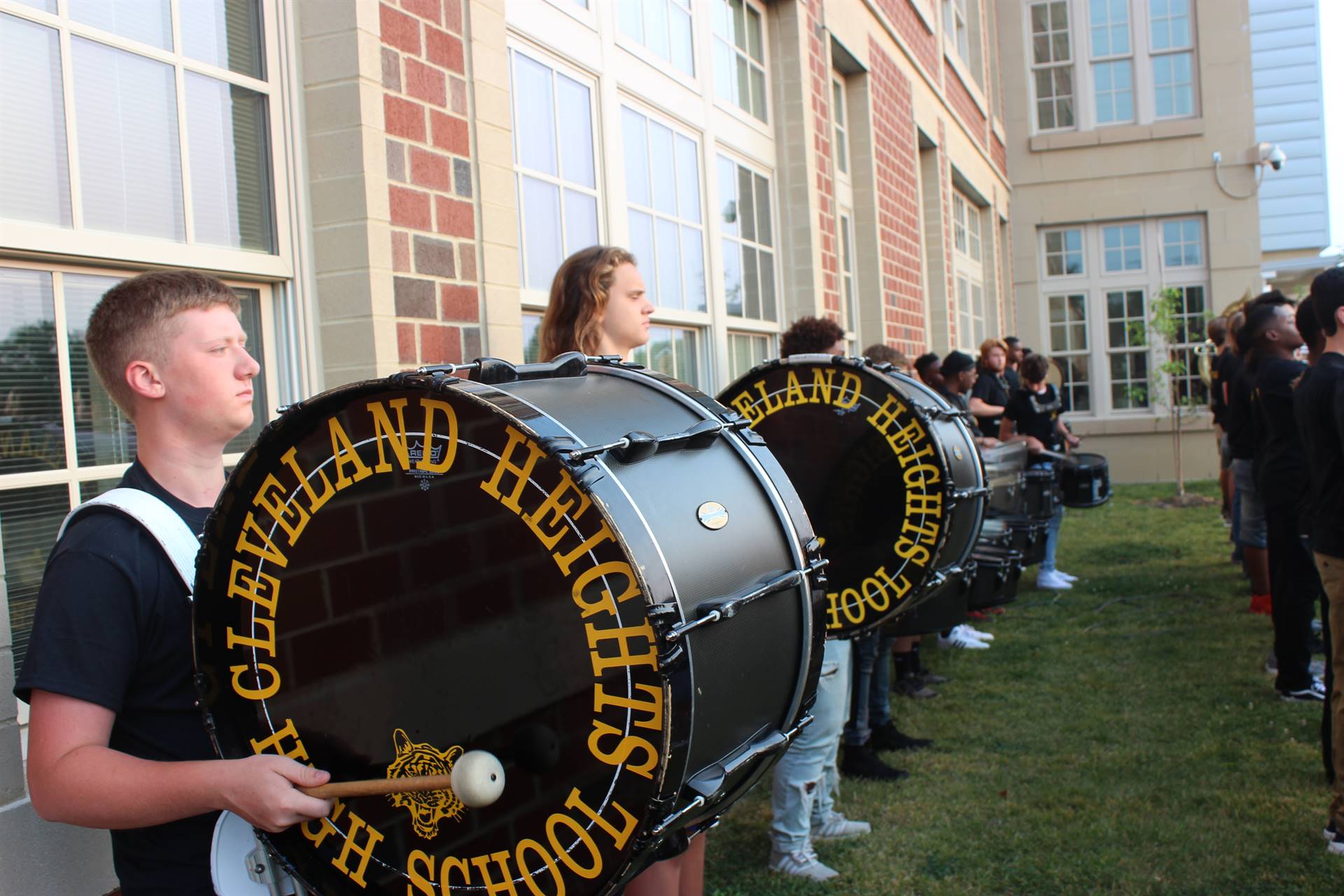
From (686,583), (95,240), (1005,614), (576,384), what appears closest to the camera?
(686,583)

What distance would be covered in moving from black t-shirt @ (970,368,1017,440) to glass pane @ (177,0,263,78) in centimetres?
549

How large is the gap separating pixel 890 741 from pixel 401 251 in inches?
110

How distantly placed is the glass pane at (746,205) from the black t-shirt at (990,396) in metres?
2.35

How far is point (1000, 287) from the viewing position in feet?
48.2

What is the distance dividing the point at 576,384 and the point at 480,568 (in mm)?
322

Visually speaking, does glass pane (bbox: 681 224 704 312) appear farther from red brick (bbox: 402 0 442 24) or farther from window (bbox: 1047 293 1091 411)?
window (bbox: 1047 293 1091 411)

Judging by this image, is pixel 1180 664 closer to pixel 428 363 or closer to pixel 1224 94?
pixel 428 363

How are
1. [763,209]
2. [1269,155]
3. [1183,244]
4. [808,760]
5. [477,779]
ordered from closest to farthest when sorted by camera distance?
[477,779], [808,760], [763,209], [1269,155], [1183,244]

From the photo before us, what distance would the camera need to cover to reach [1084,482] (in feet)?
24.2

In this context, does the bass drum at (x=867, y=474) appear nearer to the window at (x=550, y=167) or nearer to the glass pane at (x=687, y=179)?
the window at (x=550, y=167)

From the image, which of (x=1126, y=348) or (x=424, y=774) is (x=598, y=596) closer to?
(x=424, y=774)

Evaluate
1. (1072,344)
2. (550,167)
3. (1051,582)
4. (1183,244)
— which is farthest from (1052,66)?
(550,167)

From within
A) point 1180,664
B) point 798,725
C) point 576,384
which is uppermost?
point 576,384

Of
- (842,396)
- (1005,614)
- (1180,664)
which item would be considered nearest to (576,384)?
(842,396)
